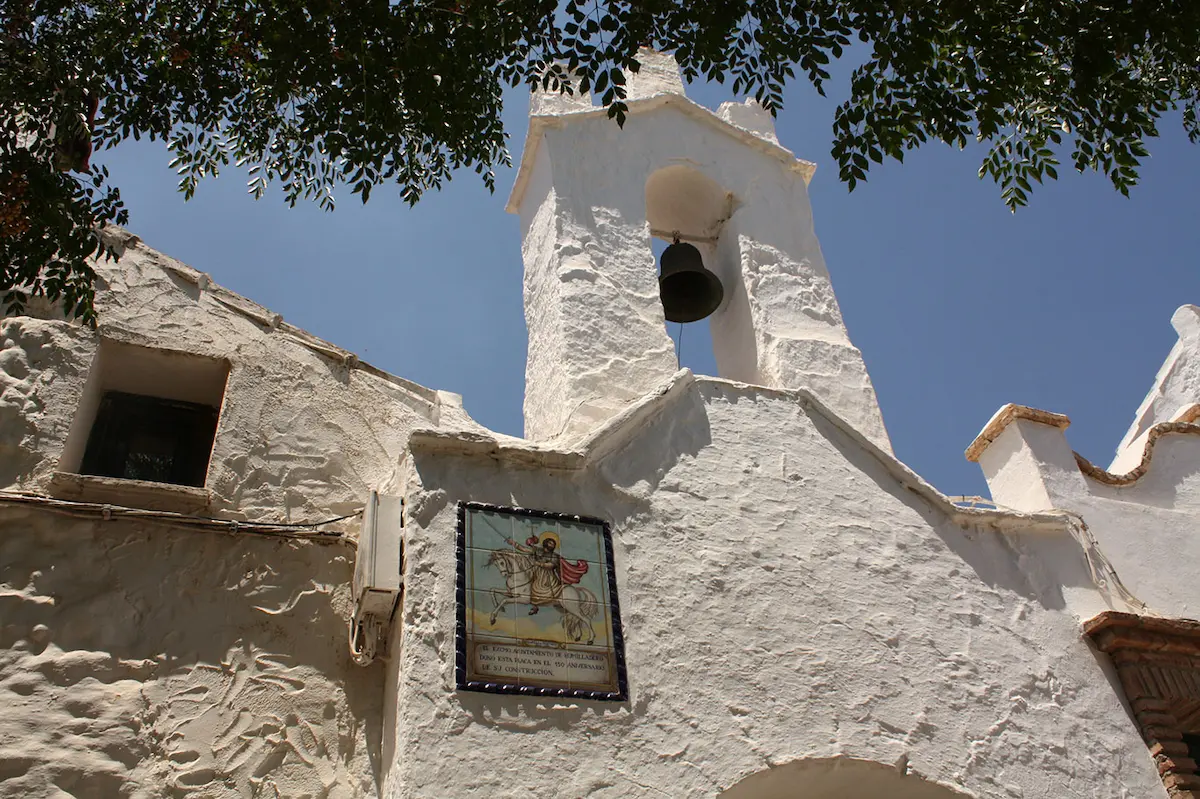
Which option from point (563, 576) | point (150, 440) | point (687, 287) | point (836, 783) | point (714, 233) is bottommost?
point (836, 783)

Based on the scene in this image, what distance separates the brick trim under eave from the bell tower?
1658 mm

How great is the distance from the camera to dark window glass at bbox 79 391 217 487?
19.5 ft

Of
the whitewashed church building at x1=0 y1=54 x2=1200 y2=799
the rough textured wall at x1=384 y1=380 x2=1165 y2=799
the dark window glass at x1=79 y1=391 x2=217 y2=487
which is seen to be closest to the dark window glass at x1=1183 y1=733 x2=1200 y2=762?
the whitewashed church building at x1=0 y1=54 x2=1200 y2=799

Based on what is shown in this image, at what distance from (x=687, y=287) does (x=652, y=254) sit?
16.7 inches

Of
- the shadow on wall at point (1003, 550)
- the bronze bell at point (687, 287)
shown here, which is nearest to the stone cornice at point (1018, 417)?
the shadow on wall at point (1003, 550)

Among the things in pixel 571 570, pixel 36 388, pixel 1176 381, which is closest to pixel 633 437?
pixel 571 570

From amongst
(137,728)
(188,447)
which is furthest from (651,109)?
(137,728)

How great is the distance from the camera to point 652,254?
7383 mm

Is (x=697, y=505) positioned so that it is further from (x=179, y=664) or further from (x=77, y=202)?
(x=77, y=202)

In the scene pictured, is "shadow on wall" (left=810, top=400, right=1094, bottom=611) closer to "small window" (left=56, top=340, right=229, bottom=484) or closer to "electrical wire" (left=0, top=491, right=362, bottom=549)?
"electrical wire" (left=0, top=491, right=362, bottom=549)

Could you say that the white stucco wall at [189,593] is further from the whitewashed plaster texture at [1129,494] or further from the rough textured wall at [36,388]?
the whitewashed plaster texture at [1129,494]

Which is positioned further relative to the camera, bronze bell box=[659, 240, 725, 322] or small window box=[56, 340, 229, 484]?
bronze bell box=[659, 240, 725, 322]

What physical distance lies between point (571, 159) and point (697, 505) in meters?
2.94

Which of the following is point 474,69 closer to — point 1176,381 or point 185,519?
point 185,519
